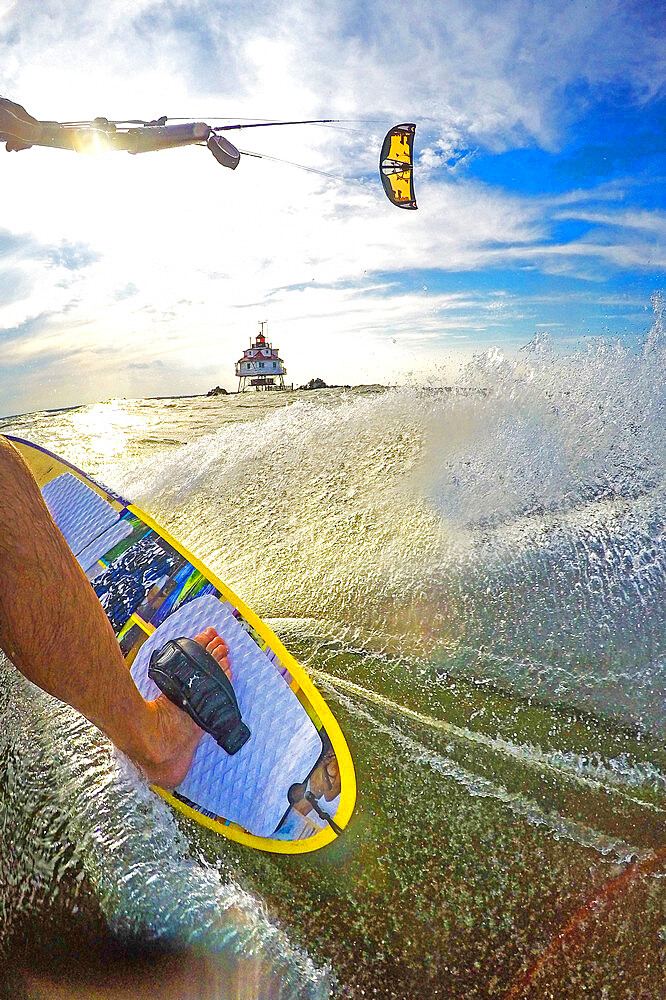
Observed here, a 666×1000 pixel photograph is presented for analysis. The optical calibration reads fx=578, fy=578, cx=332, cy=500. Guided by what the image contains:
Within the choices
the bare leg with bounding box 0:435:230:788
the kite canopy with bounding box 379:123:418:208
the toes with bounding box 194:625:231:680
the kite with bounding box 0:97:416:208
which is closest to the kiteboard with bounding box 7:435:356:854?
the toes with bounding box 194:625:231:680

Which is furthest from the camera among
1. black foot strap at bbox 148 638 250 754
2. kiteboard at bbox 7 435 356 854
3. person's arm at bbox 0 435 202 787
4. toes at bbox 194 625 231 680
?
toes at bbox 194 625 231 680

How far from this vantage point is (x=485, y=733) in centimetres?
220

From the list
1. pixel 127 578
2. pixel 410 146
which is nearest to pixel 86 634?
pixel 127 578

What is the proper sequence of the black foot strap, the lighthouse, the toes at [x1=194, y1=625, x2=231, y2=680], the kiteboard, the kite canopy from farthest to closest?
1. the lighthouse
2. the kite canopy
3. the toes at [x1=194, y1=625, x2=231, y2=680]
4. the black foot strap
5. the kiteboard

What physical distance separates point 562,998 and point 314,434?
5.03 metres

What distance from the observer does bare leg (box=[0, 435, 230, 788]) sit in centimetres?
141

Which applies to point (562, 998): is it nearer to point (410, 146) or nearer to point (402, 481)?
point (402, 481)

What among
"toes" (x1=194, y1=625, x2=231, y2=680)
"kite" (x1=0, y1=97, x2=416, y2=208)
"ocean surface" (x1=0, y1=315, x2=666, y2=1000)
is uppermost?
"kite" (x1=0, y1=97, x2=416, y2=208)

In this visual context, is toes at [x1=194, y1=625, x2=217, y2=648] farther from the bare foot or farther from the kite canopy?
the kite canopy

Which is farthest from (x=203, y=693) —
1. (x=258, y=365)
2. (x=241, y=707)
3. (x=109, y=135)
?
(x=258, y=365)

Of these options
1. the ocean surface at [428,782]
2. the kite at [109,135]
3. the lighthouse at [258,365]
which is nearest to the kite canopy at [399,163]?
the kite at [109,135]

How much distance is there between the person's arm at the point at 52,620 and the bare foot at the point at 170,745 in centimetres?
15

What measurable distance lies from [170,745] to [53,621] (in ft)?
2.38

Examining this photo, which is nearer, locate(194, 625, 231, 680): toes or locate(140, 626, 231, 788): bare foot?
locate(140, 626, 231, 788): bare foot
